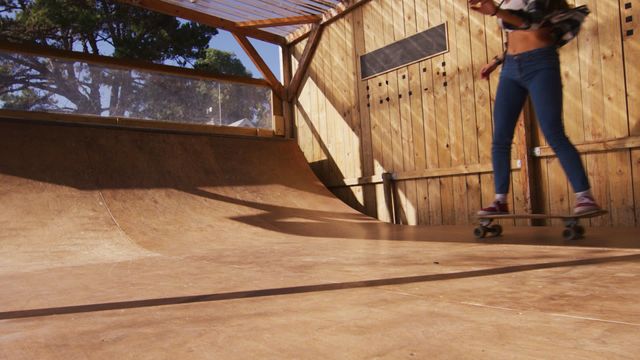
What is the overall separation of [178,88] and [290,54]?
1.85 m

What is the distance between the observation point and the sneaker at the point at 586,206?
2.17m

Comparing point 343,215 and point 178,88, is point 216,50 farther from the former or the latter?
point 343,215

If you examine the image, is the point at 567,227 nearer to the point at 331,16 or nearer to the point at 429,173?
the point at 429,173

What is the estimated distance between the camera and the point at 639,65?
10.4 feet

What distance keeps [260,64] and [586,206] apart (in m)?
5.41

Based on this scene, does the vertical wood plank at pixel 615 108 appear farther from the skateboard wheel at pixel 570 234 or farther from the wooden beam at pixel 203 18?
the wooden beam at pixel 203 18

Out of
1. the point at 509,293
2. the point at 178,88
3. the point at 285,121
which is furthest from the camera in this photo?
the point at 285,121

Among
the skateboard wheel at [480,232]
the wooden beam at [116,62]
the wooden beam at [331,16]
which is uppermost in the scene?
the wooden beam at [331,16]

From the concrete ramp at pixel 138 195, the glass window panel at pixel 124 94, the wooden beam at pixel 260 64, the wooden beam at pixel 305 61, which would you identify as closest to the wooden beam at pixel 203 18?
the wooden beam at pixel 260 64

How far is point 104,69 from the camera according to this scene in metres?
5.70

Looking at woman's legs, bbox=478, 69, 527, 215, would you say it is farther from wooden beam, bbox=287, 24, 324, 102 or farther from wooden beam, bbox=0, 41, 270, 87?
wooden beam, bbox=0, 41, 270, 87

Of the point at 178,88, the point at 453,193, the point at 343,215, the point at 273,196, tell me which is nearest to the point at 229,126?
the point at 178,88

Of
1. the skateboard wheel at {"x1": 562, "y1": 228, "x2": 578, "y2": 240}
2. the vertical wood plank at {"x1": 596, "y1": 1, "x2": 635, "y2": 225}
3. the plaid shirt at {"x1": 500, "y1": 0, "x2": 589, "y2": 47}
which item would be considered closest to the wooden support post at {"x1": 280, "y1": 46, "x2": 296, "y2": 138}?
the vertical wood plank at {"x1": 596, "y1": 1, "x2": 635, "y2": 225}

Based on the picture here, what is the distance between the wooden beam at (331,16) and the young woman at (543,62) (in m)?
3.41
